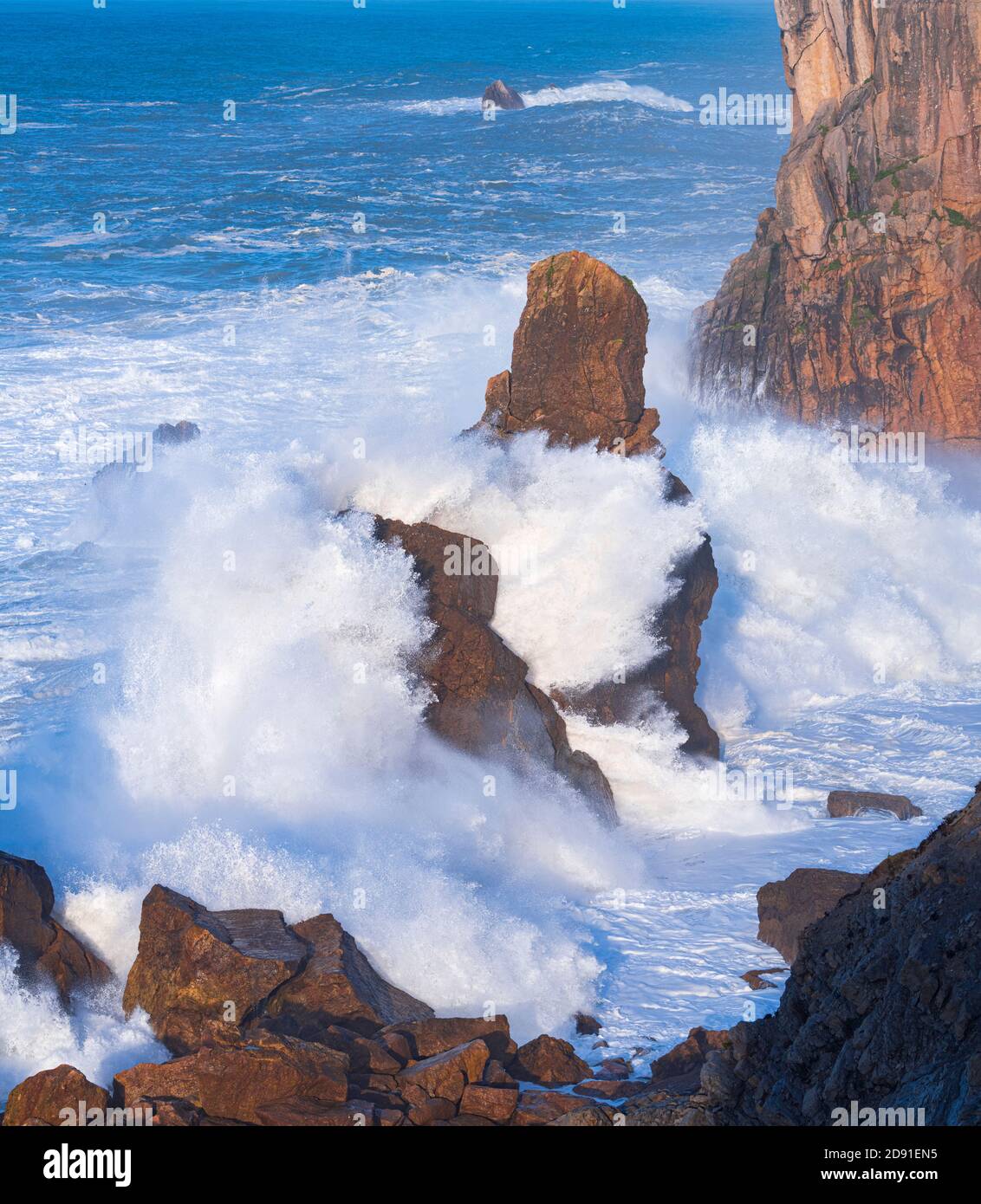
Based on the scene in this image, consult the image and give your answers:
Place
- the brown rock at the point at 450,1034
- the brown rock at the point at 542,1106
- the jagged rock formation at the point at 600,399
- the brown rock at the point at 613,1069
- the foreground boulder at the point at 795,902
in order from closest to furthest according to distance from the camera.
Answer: the brown rock at the point at 542,1106
the brown rock at the point at 450,1034
the brown rock at the point at 613,1069
the foreground boulder at the point at 795,902
the jagged rock formation at the point at 600,399

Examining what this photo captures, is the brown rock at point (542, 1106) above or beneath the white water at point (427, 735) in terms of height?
beneath

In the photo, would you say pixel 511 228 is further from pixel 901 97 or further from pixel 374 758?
pixel 374 758

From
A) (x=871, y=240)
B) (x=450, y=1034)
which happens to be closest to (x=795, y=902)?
(x=450, y=1034)

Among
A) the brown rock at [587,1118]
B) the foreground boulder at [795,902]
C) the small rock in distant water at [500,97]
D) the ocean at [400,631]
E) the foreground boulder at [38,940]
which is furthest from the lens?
the small rock in distant water at [500,97]

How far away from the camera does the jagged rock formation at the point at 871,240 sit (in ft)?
83.1

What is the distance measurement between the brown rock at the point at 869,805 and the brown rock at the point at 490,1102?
748 centimetres

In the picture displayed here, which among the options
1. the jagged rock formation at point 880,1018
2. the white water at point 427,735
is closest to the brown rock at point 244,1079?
the white water at point 427,735

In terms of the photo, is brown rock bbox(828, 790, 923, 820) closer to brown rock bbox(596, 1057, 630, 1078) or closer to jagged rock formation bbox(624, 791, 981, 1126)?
brown rock bbox(596, 1057, 630, 1078)

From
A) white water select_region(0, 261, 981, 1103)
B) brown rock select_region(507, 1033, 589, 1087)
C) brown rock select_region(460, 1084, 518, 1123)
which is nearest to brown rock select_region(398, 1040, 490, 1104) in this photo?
brown rock select_region(460, 1084, 518, 1123)

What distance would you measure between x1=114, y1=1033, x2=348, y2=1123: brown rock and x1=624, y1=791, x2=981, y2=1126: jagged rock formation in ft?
7.44

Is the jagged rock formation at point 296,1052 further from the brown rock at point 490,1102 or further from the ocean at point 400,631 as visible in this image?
the ocean at point 400,631

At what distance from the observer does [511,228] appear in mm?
46000

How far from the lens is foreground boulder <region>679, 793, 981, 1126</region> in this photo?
654 cm

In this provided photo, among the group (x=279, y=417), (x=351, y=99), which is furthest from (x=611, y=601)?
(x=351, y=99)
